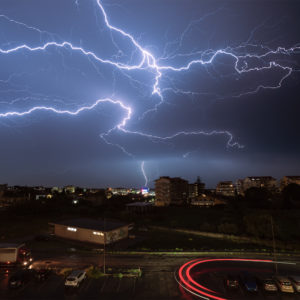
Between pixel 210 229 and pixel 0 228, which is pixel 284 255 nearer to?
pixel 210 229

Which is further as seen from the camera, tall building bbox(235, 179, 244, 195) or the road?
tall building bbox(235, 179, 244, 195)

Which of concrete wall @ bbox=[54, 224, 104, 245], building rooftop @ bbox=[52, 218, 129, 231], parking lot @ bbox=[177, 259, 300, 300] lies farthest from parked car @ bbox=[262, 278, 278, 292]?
concrete wall @ bbox=[54, 224, 104, 245]

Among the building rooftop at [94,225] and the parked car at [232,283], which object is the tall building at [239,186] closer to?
the building rooftop at [94,225]

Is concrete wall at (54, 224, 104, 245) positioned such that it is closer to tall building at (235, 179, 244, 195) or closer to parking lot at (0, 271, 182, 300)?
parking lot at (0, 271, 182, 300)

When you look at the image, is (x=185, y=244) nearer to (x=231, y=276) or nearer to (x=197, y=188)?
(x=231, y=276)

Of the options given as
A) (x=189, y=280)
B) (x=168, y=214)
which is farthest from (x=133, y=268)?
(x=168, y=214)

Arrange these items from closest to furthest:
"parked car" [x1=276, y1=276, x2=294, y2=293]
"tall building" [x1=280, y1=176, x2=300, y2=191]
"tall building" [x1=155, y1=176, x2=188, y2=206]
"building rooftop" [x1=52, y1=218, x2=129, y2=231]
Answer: "parked car" [x1=276, y1=276, x2=294, y2=293]
"building rooftop" [x1=52, y1=218, x2=129, y2=231]
"tall building" [x1=155, y1=176, x2=188, y2=206]
"tall building" [x1=280, y1=176, x2=300, y2=191]
